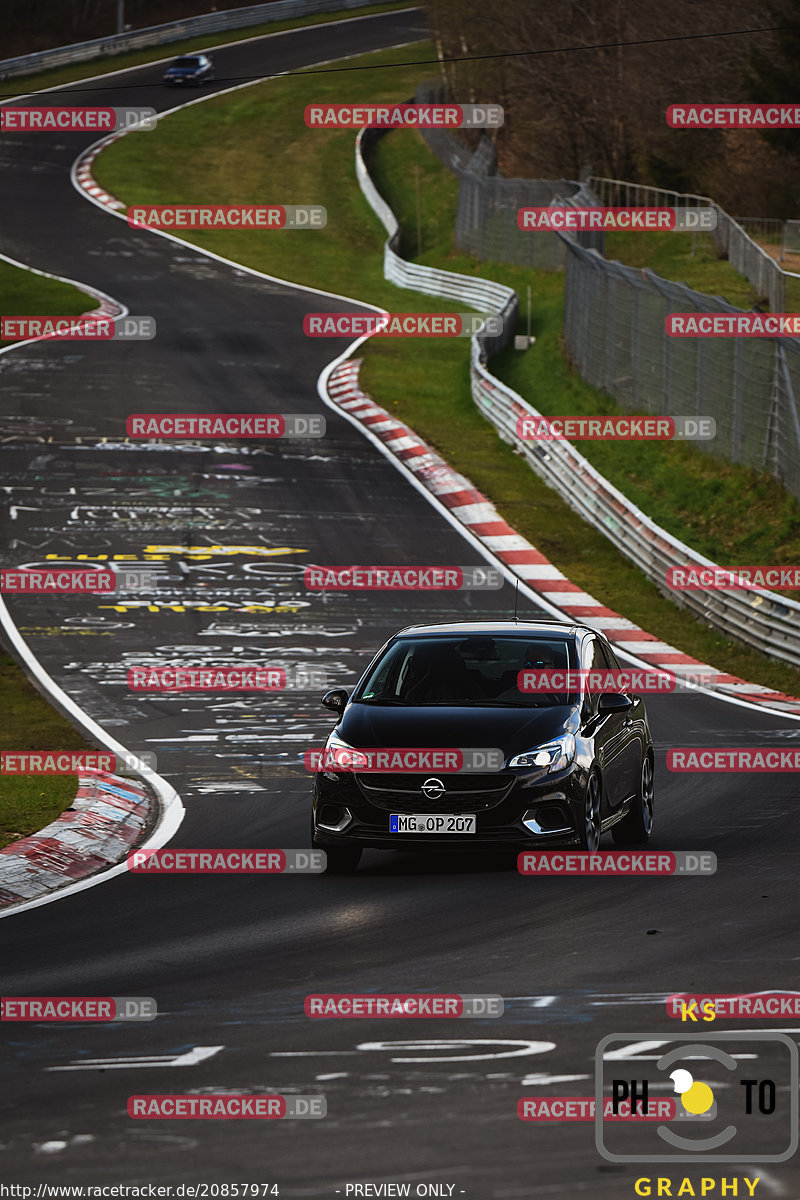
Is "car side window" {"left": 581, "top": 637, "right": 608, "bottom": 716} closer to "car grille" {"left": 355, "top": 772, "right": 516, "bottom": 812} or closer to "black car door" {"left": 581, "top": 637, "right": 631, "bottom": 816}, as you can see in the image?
"black car door" {"left": 581, "top": 637, "right": 631, "bottom": 816}

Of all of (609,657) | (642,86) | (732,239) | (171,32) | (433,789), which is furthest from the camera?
(171,32)

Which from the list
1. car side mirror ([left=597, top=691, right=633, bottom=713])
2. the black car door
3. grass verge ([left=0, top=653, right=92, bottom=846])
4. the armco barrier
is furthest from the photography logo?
the armco barrier

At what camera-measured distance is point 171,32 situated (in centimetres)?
8912

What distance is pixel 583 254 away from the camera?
3716 cm

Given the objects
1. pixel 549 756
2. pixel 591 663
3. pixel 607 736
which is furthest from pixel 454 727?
pixel 591 663

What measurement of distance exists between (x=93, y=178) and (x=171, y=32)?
27634 mm

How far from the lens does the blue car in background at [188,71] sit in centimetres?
7881

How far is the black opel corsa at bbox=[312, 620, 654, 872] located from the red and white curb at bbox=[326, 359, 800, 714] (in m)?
7.34

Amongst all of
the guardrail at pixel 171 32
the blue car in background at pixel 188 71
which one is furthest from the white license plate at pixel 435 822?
the guardrail at pixel 171 32

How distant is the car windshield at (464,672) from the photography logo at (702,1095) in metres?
4.87

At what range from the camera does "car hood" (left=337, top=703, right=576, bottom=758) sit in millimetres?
11539

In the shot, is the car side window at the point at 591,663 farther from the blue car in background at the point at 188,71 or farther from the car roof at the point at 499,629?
the blue car in background at the point at 188,71

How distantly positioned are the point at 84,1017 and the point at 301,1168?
7.94 ft

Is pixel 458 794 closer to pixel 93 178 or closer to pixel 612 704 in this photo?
pixel 612 704
